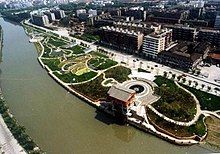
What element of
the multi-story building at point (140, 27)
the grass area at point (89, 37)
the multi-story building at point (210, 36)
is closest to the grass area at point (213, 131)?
the multi-story building at point (210, 36)

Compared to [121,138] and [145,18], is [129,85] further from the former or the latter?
[145,18]

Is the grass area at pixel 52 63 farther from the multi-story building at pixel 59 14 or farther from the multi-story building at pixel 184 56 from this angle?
the multi-story building at pixel 59 14

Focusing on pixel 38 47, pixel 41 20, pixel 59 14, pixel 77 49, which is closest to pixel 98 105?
pixel 77 49

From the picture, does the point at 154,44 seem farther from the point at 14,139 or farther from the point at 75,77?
the point at 14,139

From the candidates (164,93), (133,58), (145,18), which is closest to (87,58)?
(133,58)

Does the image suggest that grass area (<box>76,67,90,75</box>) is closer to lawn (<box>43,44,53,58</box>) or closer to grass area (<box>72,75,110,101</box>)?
grass area (<box>72,75,110,101</box>)


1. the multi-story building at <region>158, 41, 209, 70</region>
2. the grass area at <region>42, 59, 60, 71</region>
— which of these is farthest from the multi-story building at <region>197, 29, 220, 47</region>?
the grass area at <region>42, 59, 60, 71</region>

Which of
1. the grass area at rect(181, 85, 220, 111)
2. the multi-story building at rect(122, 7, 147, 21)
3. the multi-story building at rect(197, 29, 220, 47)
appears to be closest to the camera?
the grass area at rect(181, 85, 220, 111)
